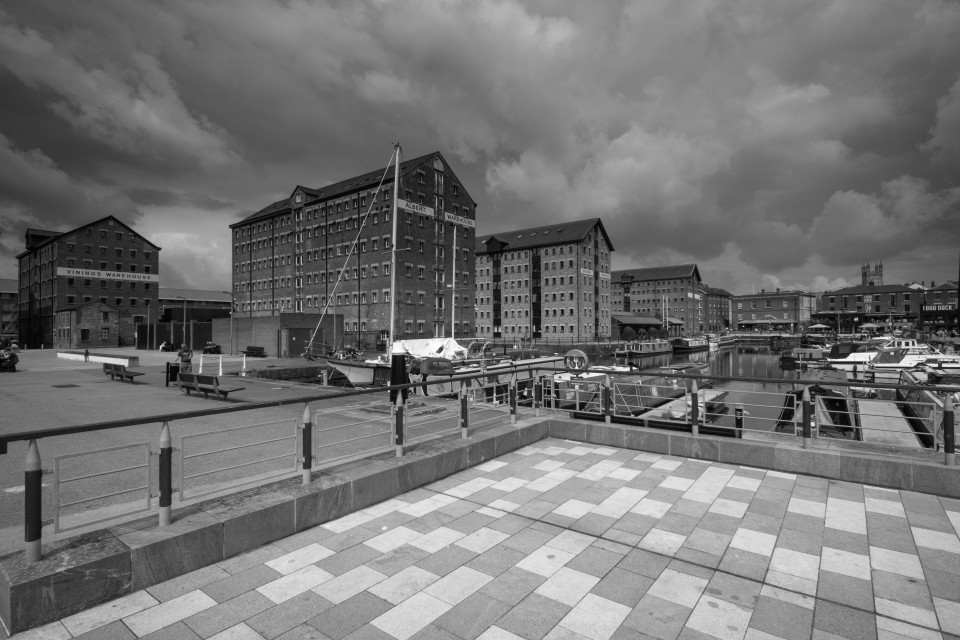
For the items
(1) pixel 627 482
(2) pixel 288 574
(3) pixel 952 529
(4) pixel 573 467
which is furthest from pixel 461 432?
(3) pixel 952 529

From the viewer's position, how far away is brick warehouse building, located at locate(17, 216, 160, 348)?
2712 inches

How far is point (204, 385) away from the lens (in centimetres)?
1711

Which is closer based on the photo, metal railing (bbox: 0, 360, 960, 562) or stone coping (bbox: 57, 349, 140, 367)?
metal railing (bbox: 0, 360, 960, 562)

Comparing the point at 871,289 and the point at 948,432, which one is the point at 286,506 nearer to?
the point at 948,432

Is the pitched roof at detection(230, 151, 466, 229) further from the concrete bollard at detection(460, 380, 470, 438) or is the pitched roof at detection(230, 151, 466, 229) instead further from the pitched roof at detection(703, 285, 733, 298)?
the pitched roof at detection(703, 285, 733, 298)

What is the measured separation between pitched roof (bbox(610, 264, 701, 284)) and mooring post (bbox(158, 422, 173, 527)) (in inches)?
5195

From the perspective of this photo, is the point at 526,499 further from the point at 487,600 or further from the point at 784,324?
the point at 784,324

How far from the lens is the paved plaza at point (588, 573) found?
147 inches

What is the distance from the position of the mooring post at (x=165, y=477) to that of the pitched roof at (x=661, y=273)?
131953 millimetres

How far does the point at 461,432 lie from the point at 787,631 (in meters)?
5.68

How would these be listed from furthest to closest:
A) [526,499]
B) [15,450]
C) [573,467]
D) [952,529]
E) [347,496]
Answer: [15,450], [573,467], [526,499], [347,496], [952,529]

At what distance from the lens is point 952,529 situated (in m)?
5.48

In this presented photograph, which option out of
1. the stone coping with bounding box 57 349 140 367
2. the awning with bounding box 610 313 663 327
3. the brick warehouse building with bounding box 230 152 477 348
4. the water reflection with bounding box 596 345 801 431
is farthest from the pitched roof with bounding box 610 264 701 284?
the stone coping with bounding box 57 349 140 367

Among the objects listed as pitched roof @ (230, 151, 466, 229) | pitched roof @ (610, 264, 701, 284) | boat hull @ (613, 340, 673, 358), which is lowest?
boat hull @ (613, 340, 673, 358)
